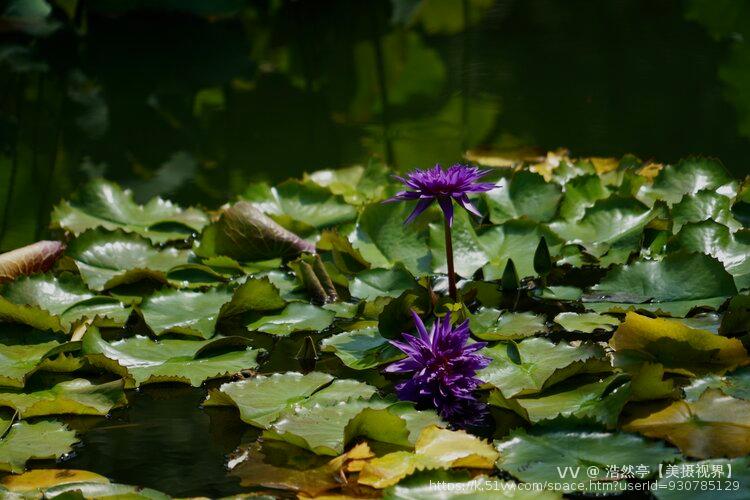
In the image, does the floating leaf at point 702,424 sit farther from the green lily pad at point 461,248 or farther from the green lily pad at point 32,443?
the green lily pad at point 32,443

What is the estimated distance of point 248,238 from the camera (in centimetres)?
184

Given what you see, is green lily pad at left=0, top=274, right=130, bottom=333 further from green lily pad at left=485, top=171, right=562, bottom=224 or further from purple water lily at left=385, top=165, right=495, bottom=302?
green lily pad at left=485, top=171, right=562, bottom=224

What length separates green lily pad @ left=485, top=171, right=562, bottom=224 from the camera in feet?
6.10

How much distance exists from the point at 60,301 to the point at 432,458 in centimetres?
87

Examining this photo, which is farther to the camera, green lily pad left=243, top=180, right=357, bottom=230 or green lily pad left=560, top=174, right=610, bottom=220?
green lily pad left=243, top=180, right=357, bottom=230

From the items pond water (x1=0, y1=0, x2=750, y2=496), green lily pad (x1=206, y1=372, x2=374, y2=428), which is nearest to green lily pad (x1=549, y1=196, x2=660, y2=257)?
green lily pad (x1=206, y1=372, x2=374, y2=428)

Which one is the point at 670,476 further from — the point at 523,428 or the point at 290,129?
the point at 290,129

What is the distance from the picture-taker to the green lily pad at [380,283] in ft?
5.34

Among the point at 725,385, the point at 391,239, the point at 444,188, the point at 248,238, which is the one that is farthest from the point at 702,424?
the point at 248,238

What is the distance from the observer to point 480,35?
15.3 ft

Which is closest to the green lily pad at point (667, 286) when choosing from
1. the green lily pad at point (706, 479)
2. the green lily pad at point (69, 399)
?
the green lily pad at point (706, 479)

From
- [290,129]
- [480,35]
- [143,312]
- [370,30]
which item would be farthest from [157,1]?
[143,312]

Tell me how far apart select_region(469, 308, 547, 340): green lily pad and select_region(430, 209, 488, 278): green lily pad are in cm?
16

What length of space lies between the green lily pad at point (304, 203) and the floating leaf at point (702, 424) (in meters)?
0.91
